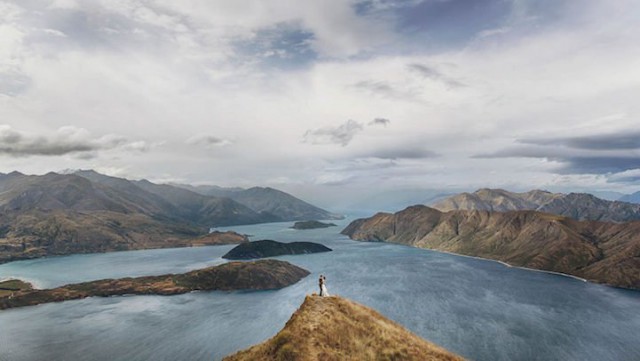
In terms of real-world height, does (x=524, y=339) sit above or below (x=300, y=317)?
below

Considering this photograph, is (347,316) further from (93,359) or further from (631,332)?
(631,332)

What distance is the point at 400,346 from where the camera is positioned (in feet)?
193

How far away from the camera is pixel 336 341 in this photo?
57.7 meters

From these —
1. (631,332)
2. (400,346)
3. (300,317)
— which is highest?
(300,317)

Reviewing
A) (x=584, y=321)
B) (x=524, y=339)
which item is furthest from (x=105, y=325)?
(x=584, y=321)

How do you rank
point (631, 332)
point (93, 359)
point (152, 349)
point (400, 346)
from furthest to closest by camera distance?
point (631, 332) < point (152, 349) < point (93, 359) < point (400, 346)

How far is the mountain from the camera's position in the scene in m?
54.4

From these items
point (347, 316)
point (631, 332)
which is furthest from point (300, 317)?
point (631, 332)

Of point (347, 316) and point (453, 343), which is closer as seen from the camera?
point (347, 316)

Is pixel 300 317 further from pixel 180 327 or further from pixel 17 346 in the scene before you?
pixel 17 346

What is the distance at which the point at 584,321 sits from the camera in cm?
19575

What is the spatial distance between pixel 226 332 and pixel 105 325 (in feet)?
208

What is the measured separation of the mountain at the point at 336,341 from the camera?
54.4m

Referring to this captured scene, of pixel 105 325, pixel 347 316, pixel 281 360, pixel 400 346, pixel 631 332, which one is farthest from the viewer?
pixel 105 325
